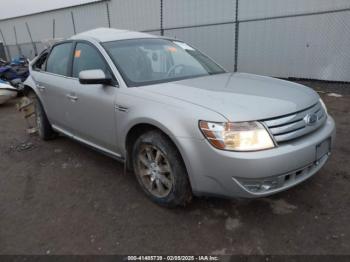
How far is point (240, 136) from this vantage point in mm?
2379

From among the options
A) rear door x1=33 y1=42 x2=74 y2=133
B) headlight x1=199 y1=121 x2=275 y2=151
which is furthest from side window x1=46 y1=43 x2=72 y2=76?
headlight x1=199 y1=121 x2=275 y2=151

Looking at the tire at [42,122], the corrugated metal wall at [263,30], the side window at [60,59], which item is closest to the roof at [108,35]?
the side window at [60,59]

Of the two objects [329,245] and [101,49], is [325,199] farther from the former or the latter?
[101,49]

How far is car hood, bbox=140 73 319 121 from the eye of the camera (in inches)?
97.8

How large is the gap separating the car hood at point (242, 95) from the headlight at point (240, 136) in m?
0.06

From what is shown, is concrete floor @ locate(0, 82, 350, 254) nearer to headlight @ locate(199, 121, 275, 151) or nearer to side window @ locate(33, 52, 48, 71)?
headlight @ locate(199, 121, 275, 151)

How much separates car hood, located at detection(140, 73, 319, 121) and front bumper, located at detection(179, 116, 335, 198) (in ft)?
0.93

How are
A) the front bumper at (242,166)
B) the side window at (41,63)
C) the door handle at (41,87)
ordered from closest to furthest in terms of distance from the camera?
the front bumper at (242,166)
the door handle at (41,87)
the side window at (41,63)

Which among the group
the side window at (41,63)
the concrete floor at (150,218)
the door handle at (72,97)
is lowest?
the concrete floor at (150,218)

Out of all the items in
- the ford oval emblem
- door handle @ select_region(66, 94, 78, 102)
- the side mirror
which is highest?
the side mirror

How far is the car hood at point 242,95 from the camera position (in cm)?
248

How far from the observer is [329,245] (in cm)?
244

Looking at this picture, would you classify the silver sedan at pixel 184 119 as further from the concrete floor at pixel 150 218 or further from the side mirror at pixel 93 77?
the concrete floor at pixel 150 218

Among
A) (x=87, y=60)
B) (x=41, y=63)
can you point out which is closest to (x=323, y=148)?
(x=87, y=60)
